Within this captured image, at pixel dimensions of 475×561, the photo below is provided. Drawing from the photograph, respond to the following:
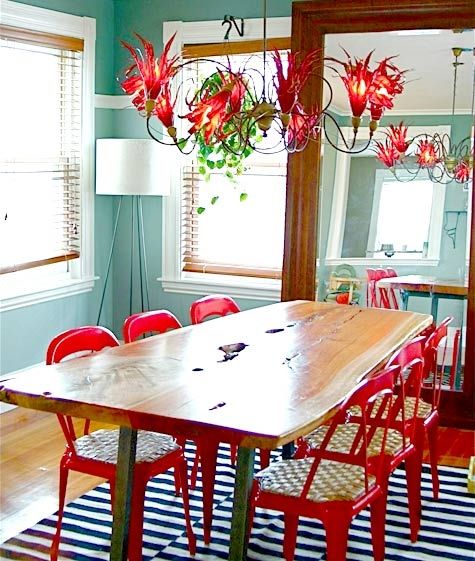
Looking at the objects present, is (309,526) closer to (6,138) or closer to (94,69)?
(6,138)

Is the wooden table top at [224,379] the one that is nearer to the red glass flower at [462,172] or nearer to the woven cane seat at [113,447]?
the woven cane seat at [113,447]

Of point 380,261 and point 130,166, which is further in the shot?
point 130,166

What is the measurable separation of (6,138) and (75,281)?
1025mm

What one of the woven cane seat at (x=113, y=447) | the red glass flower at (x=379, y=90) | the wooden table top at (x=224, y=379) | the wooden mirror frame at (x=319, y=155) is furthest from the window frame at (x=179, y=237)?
the woven cane seat at (x=113, y=447)

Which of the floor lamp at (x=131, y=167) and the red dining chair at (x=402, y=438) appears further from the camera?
the floor lamp at (x=131, y=167)

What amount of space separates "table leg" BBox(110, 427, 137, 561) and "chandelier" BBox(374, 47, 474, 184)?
9.13 feet

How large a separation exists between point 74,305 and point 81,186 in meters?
0.74

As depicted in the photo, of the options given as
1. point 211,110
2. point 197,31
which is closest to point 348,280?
point 197,31

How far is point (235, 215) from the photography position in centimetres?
566

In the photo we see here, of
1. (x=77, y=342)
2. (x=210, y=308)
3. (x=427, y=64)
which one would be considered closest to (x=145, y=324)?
(x=77, y=342)

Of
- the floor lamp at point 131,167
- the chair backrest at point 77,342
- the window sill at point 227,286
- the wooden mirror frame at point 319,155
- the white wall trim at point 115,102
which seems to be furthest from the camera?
the white wall trim at point 115,102

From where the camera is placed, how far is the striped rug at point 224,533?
3326 millimetres

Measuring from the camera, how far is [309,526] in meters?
3.60

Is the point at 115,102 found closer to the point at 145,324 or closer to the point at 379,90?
the point at 145,324
